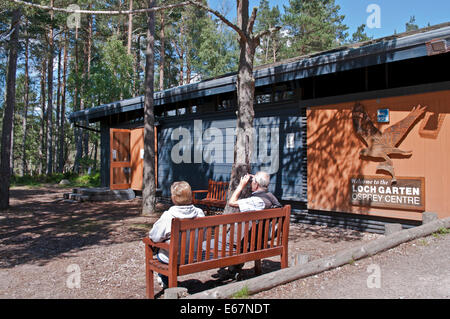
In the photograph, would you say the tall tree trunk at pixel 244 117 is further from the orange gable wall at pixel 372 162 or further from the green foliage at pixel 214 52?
the green foliage at pixel 214 52

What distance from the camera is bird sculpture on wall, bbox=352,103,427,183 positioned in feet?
23.8

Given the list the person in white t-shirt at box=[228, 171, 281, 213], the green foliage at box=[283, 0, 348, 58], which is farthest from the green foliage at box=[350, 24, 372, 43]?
the person in white t-shirt at box=[228, 171, 281, 213]

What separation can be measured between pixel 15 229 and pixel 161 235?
598 cm

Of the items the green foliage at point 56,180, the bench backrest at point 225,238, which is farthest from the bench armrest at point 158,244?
the green foliage at point 56,180

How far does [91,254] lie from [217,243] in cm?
308

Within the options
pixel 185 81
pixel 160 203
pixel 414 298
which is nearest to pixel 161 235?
pixel 414 298

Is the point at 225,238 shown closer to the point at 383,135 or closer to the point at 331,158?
the point at 383,135

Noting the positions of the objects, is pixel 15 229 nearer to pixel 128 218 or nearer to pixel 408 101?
pixel 128 218

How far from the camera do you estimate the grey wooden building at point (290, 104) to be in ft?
23.3

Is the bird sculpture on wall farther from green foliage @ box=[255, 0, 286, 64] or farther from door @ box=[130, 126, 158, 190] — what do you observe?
green foliage @ box=[255, 0, 286, 64]

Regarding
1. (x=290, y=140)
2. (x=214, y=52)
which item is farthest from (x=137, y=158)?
(x=214, y=52)

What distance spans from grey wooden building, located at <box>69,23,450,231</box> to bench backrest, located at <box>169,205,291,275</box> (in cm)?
392

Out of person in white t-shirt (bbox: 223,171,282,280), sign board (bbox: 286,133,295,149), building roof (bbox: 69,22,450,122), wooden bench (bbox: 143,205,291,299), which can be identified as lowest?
wooden bench (bbox: 143,205,291,299)
